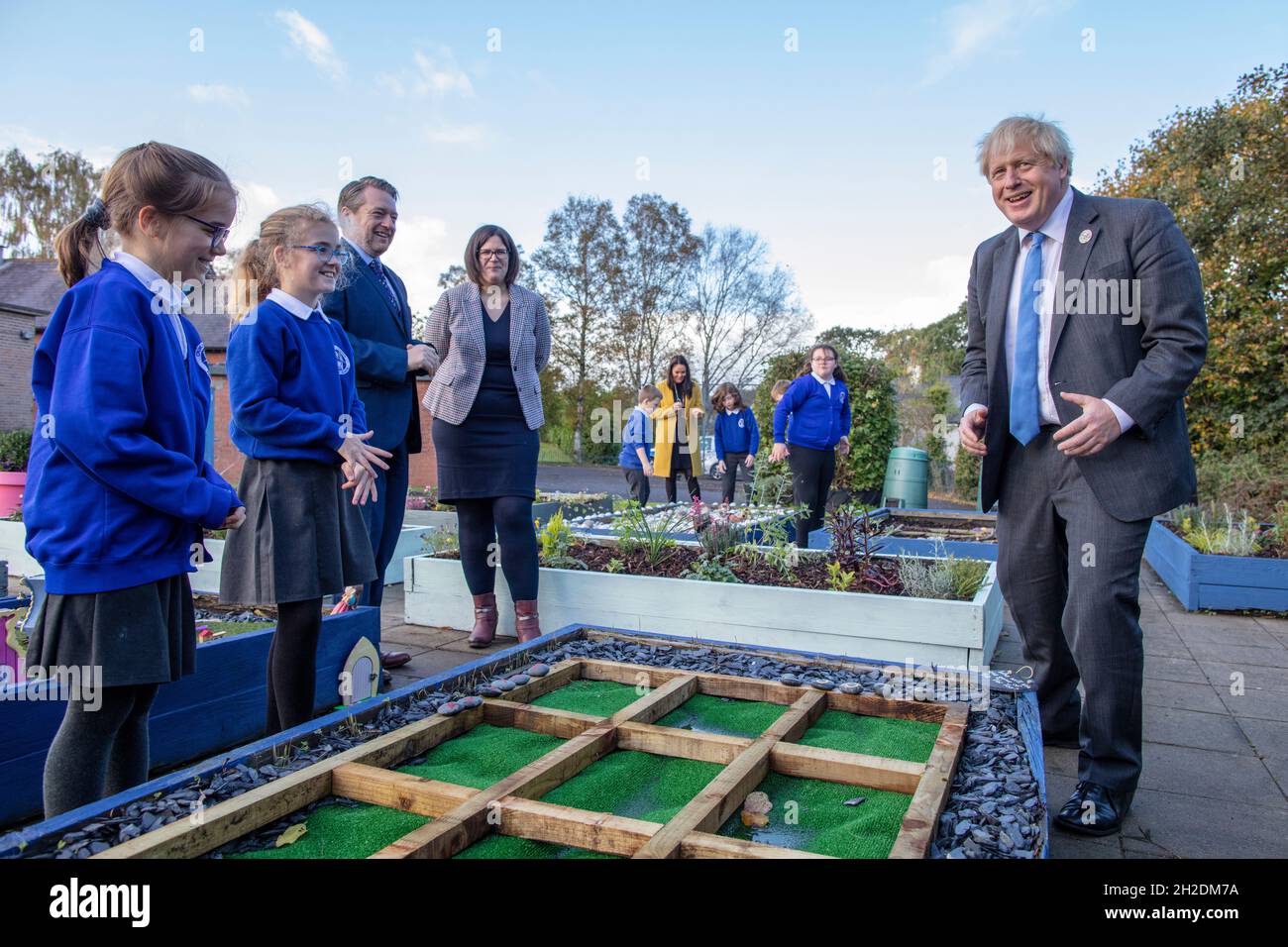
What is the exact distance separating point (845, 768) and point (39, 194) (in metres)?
40.8

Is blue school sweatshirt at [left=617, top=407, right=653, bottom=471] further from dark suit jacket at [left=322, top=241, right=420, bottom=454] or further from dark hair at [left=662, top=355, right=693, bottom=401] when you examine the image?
dark suit jacket at [left=322, top=241, right=420, bottom=454]

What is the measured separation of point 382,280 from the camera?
3.66 m

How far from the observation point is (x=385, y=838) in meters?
1.81

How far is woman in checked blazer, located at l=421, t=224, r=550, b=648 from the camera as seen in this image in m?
4.19

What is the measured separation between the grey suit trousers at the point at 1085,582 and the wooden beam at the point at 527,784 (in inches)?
51.0

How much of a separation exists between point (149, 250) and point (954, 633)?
3.34 meters

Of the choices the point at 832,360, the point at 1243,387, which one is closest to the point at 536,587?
the point at 832,360

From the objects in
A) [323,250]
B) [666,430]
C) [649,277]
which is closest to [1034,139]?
[323,250]

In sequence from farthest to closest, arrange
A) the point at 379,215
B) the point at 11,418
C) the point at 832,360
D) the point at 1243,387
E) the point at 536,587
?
the point at 11,418 → the point at 1243,387 → the point at 832,360 → the point at 536,587 → the point at 379,215

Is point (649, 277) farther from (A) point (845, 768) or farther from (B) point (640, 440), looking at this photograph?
(A) point (845, 768)

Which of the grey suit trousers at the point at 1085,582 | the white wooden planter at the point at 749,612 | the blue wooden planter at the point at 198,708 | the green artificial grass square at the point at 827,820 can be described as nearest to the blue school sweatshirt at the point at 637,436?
the white wooden planter at the point at 749,612

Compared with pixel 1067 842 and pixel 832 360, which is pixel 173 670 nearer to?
pixel 1067 842

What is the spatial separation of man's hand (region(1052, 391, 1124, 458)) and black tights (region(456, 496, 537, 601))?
2.68m

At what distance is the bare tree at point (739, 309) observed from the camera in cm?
3313
